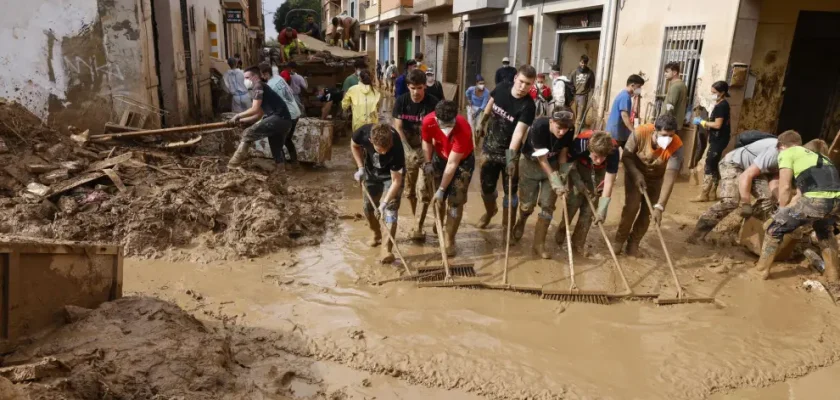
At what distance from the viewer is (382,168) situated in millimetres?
4816

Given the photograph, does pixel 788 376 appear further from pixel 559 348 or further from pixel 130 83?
pixel 130 83

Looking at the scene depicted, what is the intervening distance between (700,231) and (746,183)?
2.78ft

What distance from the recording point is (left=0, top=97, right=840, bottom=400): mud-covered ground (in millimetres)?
2850

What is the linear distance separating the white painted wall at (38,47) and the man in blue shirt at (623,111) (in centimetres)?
689

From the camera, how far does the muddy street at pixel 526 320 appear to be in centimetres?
323

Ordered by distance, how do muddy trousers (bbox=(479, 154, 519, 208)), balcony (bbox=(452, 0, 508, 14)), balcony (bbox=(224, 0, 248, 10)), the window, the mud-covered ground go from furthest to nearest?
balcony (bbox=(224, 0, 248, 10)), balcony (bbox=(452, 0, 508, 14)), the window, muddy trousers (bbox=(479, 154, 519, 208)), the mud-covered ground

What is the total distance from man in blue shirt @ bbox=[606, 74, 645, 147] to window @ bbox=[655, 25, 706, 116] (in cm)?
147

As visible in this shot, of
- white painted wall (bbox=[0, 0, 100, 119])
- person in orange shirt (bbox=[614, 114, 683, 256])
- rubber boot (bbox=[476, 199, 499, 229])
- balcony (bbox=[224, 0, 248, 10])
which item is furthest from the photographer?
balcony (bbox=[224, 0, 248, 10])

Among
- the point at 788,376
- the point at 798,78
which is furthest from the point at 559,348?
the point at 798,78

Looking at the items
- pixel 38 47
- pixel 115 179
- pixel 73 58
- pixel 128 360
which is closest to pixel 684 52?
pixel 115 179

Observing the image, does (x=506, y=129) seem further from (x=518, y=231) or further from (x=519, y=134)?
(x=518, y=231)

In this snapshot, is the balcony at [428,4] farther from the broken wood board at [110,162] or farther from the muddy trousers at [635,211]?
Result: the muddy trousers at [635,211]

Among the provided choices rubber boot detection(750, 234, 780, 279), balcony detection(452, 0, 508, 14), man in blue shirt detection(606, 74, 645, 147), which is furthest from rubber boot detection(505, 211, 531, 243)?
balcony detection(452, 0, 508, 14)

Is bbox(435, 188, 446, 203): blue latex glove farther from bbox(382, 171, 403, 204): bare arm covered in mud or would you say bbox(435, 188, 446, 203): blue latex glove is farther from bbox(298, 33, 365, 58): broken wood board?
bbox(298, 33, 365, 58): broken wood board
